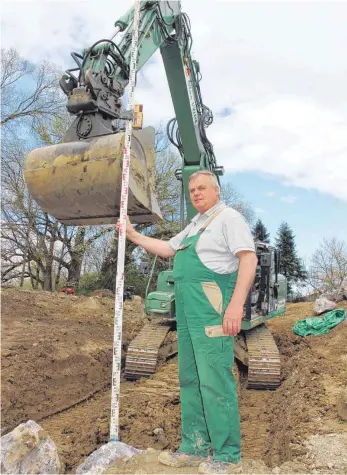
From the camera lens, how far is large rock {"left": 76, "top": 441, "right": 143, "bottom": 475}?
2.58 meters

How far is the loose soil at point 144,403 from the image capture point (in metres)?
3.48

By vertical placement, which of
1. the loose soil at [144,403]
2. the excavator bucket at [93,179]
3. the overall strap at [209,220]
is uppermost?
the excavator bucket at [93,179]

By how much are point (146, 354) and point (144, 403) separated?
4.94 ft

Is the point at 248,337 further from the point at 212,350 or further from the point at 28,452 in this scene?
the point at 28,452

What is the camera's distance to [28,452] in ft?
8.54

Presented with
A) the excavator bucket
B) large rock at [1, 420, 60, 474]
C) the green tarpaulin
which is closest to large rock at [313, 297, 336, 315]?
the green tarpaulin

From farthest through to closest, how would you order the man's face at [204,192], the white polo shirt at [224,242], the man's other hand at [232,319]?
the man's face at [204,192] → the white polo shirt at [224,242] → the man's other hand at [232,319]

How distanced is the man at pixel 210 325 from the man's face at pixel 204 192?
4.5 inches

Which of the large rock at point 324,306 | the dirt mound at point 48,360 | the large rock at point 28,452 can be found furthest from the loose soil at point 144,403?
the large rock at point 324,306

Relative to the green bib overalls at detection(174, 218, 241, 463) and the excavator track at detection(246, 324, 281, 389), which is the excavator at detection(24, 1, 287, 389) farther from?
the green bib overalls at detection(174, 218, 241, 463)

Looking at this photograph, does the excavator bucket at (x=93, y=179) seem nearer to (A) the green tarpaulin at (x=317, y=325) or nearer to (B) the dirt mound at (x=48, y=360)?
(B) the dirt mound at (x=48, y=360)

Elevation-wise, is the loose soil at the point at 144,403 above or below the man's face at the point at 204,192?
below

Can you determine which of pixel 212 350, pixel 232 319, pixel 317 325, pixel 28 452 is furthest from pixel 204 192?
pixel 317 325

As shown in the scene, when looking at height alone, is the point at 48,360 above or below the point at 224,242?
below
